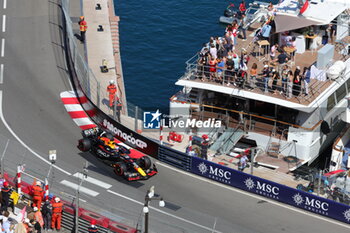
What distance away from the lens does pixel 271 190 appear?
39.7 metres

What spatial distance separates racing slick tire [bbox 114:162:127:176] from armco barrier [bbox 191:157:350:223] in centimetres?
351

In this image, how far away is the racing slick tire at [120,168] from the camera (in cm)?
4066

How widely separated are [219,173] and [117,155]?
5111mm

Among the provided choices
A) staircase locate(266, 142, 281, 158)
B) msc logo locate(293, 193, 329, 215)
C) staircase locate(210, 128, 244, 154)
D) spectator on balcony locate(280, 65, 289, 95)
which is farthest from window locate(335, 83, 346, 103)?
msc logo locate(293, 193, 329, 215)

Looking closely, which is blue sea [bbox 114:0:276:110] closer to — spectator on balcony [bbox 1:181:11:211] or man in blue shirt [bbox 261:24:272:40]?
man in blue shirt [bbox 261:24:272:40]

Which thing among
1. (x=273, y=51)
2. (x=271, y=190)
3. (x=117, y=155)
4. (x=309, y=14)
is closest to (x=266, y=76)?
(x=273, y=51)

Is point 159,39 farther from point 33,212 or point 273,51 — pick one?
point 33,212

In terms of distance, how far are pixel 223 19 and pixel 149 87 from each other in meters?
11.7

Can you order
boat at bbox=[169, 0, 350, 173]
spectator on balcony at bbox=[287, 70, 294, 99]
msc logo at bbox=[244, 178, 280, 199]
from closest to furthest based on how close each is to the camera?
1. msc logo at bbox=[244, 178, 280, 199]
2. spectator on balcony at bbox=[287, 70, 294, 99]
3. boat at bbox=[169, 0, 350, 173]

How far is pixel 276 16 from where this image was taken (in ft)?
154

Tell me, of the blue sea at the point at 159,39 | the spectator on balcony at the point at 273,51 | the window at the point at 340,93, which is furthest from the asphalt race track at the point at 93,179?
the spectator on balcony at the point at 273,51

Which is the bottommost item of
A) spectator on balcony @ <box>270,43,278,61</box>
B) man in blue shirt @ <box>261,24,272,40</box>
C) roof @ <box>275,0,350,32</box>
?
spectator on balcony @ <box>270,43,278,61</box>

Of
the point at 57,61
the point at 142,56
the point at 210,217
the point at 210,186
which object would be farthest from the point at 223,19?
the point at 210,217

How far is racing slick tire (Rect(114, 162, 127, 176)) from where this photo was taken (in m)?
40.7
